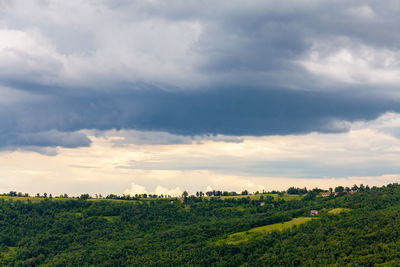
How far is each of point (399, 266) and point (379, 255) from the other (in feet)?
42.8

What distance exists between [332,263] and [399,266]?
93.7ft

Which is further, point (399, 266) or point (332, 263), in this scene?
point (332, 263)

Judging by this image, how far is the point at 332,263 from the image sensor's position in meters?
197

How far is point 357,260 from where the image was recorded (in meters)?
195

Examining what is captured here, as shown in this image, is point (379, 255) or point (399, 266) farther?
point (379, 255)

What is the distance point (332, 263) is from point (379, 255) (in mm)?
20927

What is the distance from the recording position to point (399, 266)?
181000 mm

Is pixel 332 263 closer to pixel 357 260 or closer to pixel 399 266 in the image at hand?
pixel 357 260

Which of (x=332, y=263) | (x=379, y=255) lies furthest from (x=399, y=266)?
(x=332, y=263)

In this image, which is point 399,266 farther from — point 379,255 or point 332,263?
point 332,263

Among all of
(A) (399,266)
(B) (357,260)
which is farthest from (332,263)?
(A) (399,266)

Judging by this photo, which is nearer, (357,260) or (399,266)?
(399,266)
